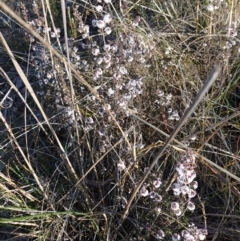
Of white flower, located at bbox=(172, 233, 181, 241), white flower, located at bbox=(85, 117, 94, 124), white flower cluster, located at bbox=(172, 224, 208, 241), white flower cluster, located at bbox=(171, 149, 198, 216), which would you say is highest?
white flower cluster, located at bbox=(171, 149, 198, 216)

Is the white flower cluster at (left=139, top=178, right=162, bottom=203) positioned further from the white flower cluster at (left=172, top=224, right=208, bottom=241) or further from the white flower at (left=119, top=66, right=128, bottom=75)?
the white flower at (left=119, top=66, right=128, bottom=75)

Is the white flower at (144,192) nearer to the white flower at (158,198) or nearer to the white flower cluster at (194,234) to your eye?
the white flower at (158,198)

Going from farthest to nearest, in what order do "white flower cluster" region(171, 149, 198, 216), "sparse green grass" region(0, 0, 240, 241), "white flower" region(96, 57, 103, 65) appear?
"white flower" region(96, 57, 103, 65) → "sparse green grass" region(0, 0, 240, 241) → "white flower cluster" region(171, 149, 198, 216)

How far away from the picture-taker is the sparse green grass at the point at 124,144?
1.29m

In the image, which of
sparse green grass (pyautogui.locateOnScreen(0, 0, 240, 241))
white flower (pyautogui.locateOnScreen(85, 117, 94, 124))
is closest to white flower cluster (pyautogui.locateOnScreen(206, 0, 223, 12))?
sparse green grass (pyautogui.locateOnScreen(0, 0, 240, 241))

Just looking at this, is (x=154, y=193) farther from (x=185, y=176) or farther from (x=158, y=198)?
(x=185, y=176)

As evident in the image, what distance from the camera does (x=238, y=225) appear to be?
1.32 meters

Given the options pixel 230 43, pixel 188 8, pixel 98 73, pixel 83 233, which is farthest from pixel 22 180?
pixel 188 8

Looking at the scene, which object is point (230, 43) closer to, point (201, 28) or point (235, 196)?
point (201, 28)

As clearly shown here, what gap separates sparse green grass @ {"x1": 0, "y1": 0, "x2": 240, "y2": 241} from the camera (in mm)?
1288

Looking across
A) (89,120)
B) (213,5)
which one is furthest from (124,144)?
(213,5)

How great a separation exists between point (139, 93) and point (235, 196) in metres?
0.41

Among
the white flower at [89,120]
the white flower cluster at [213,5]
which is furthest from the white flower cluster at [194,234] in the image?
the white flower cluster at [213,5]

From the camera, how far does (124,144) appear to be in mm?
1363
